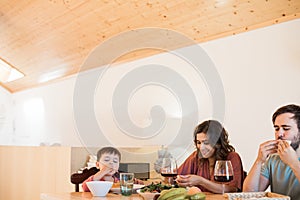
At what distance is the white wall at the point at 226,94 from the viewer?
3.44m

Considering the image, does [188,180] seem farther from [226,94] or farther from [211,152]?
[226,94]

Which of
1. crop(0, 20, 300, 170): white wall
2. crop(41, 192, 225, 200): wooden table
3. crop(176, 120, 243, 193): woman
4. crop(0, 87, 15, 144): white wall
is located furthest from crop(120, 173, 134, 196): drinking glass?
crop(0, 87, 15, 144): white wall

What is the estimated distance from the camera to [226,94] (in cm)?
389

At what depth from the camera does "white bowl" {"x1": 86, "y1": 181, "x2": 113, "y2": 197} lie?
2.07 m

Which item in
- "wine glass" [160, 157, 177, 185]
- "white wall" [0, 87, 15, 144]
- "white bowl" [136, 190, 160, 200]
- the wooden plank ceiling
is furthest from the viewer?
"white wall" [0, 87, 15, 144]

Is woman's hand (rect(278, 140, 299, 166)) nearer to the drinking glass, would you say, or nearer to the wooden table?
the wooden table

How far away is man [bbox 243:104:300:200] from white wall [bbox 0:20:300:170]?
4.33ft

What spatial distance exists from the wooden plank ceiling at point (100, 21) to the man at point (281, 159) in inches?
59.2

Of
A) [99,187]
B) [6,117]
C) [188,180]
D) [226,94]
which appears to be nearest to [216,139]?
[188,180]

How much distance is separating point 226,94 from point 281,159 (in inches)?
75.8

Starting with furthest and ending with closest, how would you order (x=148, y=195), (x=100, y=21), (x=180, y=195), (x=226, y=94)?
1. (x=100, y=21)
2. (x=226, y=94)
3. (x=148, y=195)
4. (x=180, y=195)

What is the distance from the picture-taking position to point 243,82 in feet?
12.3

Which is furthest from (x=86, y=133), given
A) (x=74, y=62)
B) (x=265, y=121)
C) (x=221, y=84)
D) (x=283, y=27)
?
(x=283, y=27)

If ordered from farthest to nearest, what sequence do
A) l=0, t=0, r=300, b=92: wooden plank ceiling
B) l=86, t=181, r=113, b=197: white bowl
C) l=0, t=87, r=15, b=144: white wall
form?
l=0, t=87, r=15, b=144: white wall → l=0, t=0, r=300, b=92: wooden plank ceiling → l=86, t=181, r=113, b=197: white bowl
